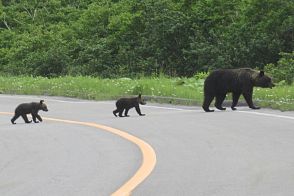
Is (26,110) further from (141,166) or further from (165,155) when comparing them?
(141,166)

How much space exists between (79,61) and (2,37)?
515 inches

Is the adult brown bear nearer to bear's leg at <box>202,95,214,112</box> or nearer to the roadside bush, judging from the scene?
bear's leg at <box>202,95,214,112</box>

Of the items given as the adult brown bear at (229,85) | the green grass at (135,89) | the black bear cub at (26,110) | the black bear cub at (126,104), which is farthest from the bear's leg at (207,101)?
the black bear cub at (26,110)

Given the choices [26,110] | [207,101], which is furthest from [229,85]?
[26,110]

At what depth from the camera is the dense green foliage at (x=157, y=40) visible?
111ft

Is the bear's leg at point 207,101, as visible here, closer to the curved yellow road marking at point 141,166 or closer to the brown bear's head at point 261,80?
the brown bear's head at point 261,80

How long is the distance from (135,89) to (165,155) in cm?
1413

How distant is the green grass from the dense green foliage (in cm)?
803

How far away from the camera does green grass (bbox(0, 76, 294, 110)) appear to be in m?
19.1

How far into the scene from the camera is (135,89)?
2427cm

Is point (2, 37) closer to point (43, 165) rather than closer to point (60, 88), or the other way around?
point (60, 88)

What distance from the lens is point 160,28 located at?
128 ft

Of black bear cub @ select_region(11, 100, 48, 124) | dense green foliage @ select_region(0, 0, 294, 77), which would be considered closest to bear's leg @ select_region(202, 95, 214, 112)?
black bear cub @ select_region(11, 100, 48, 124)

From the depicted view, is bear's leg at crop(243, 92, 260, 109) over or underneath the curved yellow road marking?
over
